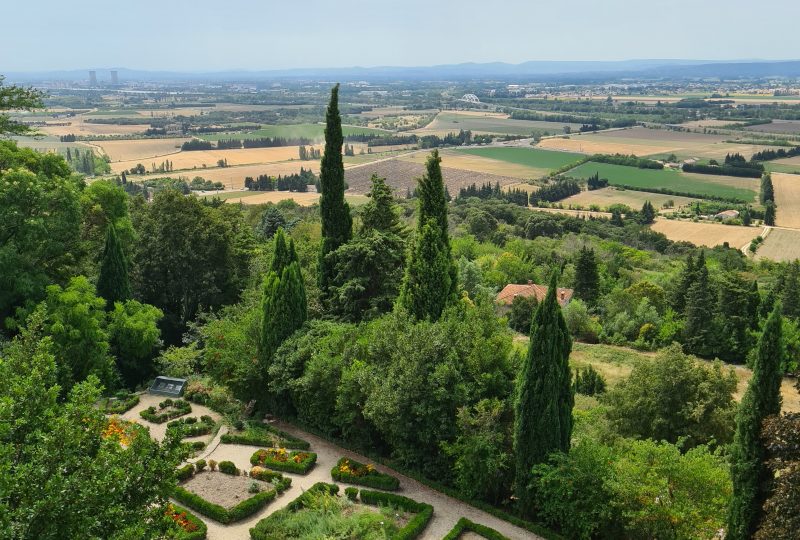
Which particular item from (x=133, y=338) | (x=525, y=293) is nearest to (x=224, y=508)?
(x=133, y=338)

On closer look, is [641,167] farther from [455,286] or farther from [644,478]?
[644,478]

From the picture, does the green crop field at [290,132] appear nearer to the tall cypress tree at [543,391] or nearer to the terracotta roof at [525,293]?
the terracotta roof at [525,293]

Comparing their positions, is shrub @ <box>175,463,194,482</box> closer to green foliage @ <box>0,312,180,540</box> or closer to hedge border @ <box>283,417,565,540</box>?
hedge border @ <box>283,417,565,540</box>

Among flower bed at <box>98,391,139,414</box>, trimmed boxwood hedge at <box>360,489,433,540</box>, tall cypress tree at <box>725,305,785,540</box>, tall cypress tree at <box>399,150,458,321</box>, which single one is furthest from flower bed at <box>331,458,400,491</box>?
flower bed at <box>98,391,139,414</box>

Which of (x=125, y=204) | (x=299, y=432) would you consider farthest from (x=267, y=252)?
(x=299, y=432)

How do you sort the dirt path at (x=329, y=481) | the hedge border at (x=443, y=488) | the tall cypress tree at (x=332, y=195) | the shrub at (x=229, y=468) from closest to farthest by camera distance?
the hedge border at (x=443, y=488)
the dirt path at (x=329, y=481)
the shrub at (x=229, y=468)
the tall cypress tree at (x=332, y=195)

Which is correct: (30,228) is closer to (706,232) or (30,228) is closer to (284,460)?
(284,460)

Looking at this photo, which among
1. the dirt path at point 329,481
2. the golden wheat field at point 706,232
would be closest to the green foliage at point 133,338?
the dirt path at point 329,481
